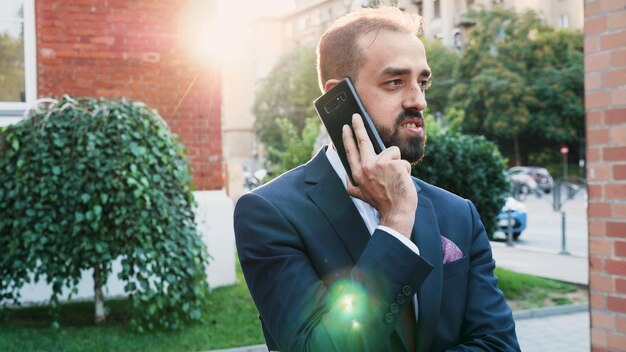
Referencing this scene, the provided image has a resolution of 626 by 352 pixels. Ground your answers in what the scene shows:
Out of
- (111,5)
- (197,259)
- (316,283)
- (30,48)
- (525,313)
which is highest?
(111,5)

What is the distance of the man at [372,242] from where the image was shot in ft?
5.42

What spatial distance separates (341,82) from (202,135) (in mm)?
7506

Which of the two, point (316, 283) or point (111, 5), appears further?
point (111, 5)

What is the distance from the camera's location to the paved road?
52.7ft

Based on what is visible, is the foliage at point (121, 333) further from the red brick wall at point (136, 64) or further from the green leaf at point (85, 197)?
the red brick wall at point (136, 64)

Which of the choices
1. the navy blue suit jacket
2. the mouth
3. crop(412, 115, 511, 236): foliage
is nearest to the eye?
the mouth

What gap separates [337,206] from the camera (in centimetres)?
193

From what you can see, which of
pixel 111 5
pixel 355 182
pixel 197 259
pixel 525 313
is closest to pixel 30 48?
pixel 111 5

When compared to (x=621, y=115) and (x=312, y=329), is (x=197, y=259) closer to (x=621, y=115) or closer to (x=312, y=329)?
(x=621, y=115)

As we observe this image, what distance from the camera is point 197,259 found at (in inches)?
265

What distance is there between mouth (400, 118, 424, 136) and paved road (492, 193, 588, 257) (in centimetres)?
1285

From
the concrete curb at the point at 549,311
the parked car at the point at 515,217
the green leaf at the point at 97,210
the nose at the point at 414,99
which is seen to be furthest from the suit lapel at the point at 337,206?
the parked car at the point at 515,217

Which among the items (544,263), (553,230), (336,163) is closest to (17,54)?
(336,163)

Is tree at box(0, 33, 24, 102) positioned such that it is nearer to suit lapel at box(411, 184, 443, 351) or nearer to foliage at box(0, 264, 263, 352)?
foliage at box(0, 264, 263, 352)
